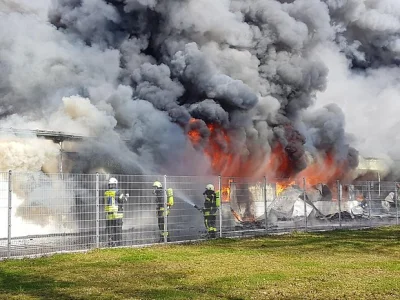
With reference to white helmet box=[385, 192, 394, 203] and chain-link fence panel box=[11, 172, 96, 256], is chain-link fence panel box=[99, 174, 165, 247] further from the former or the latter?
white helmet box=[385, 192, 394, 203]

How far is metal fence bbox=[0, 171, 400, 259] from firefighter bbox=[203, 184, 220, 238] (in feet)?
0.51

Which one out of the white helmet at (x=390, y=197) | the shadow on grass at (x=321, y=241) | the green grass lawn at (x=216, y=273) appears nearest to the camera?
the green grass lawn at (x=216, y=273)

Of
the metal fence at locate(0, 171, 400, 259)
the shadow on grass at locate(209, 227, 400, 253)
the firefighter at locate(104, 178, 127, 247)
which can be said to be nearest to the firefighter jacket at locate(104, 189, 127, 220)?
the firefighter at locate(104, 178, 127, 247)

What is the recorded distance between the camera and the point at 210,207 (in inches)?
681

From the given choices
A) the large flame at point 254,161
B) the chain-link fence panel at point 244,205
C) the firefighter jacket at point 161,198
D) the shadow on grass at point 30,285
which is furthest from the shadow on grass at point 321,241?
the large flame at point 254,161

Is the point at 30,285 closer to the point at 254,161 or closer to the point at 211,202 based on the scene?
the point at 211,202

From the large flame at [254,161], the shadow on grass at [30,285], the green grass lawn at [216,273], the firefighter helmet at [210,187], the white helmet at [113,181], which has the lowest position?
the green grass lawn at [216,273]

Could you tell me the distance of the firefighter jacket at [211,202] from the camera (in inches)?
680

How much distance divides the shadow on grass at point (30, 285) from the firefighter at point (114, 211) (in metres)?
4.29

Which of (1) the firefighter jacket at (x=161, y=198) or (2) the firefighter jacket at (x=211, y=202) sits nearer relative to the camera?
(1) the firefighter jacket at (x=161, y=198)

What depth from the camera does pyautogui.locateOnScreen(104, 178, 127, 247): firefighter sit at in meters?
14.3

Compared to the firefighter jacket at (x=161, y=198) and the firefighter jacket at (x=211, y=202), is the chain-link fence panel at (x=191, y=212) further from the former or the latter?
the firefighter jacket at (x=161, y=198)

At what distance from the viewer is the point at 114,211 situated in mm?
14453

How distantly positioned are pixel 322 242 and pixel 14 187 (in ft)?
30.5
